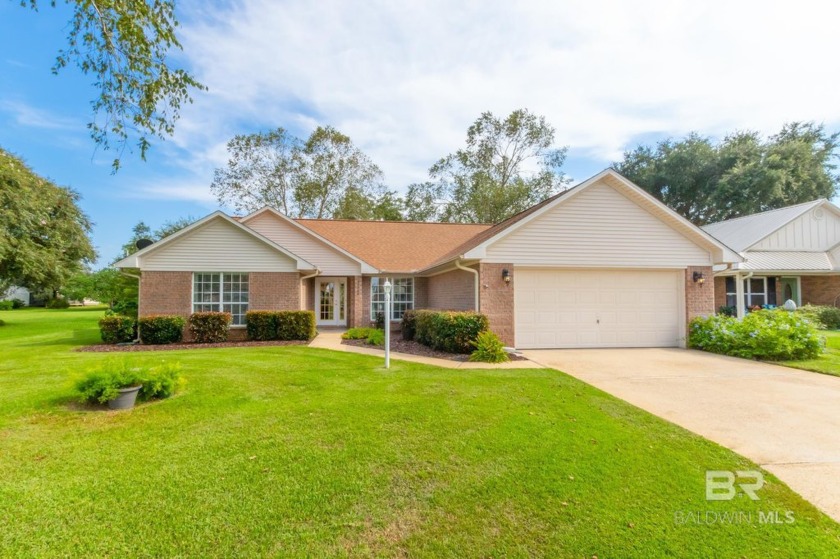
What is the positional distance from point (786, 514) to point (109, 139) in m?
9.39

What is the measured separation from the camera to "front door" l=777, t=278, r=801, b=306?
62.6ft

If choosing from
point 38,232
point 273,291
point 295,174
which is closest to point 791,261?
point 273,291

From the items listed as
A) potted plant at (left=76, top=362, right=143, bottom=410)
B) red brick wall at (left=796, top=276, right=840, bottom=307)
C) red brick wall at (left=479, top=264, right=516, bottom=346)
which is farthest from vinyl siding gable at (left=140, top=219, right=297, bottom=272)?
red brick wall at (left=796, top=276, right=840, bottom=307)

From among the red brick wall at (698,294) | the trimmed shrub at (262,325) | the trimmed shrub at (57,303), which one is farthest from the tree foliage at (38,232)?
the red brick wall at (698,294)

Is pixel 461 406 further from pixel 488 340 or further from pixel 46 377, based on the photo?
pixel 46 377

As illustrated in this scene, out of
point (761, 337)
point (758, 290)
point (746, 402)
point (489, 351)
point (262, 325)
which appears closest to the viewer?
point (746, 402)

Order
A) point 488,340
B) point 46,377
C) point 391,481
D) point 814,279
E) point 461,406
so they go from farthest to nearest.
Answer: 1. point 814,279
2. point 488,340
3. point 46,377
4. point 461,406
5. point 391,481

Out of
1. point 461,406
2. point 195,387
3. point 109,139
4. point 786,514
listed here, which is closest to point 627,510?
point 786,514

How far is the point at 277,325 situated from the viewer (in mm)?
12805

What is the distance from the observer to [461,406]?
18.1ft

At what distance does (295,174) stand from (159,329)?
2099 cm

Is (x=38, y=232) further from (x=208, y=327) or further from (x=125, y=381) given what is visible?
(x=125, y=381)

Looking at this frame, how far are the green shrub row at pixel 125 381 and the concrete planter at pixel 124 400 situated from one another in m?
0.07

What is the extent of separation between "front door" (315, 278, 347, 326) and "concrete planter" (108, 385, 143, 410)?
37.9ft
